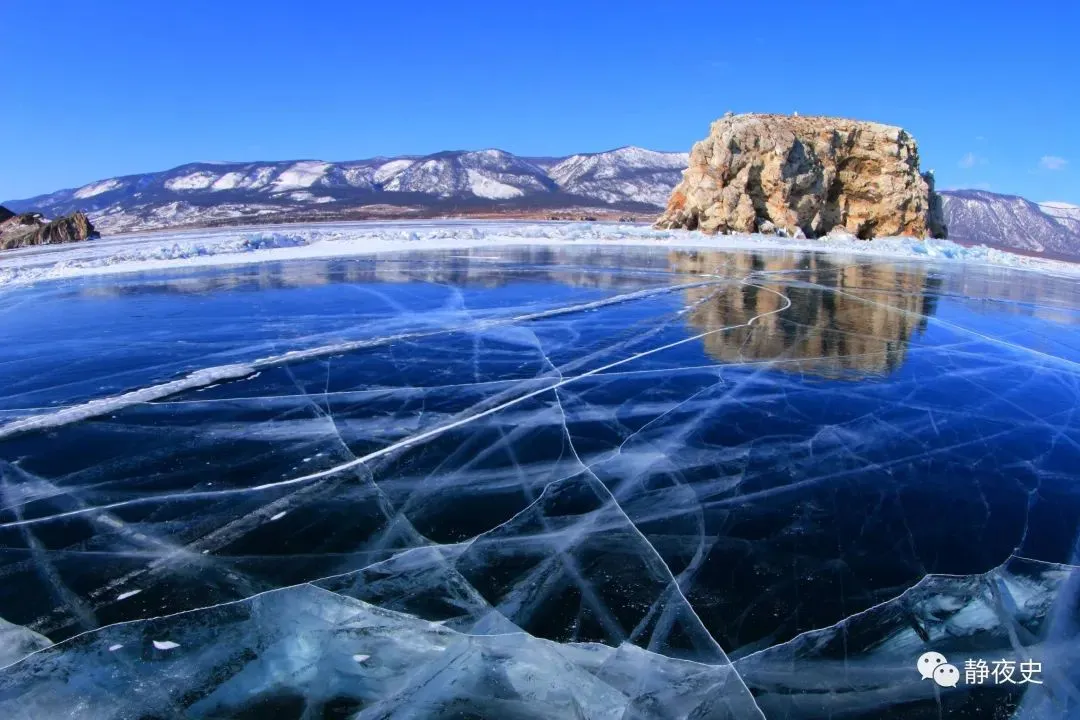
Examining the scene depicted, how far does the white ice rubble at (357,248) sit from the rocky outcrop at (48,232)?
5768mm

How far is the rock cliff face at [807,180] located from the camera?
25188 mm

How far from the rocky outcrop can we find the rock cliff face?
84.8 feet

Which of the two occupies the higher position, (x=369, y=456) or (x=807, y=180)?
(x=807, y=180)

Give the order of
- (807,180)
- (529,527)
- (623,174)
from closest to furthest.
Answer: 1. (529,527)
2. (807,180)
3. (623,174)

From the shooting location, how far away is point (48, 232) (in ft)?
87.9

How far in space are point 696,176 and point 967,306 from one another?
1816 centimetres

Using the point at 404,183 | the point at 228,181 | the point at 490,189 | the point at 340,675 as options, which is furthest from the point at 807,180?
the point at 228,181

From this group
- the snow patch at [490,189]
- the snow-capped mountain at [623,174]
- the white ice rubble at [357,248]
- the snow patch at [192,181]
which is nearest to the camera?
the white ice rubble at [357,248]

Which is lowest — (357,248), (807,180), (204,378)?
(204,378)

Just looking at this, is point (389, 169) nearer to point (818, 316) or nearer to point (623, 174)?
point (623, 174)

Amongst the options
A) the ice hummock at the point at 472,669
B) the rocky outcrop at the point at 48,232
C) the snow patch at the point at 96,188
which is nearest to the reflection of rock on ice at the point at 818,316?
the ice hummock at the point at 472,669

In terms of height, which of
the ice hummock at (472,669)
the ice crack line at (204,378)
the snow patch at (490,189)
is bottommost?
the ice hummock at (472,669)

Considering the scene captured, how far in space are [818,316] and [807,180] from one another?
64.7 ft

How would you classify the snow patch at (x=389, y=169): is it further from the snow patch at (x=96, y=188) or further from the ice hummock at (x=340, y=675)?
the ice hummock at (x=340, y=675)
